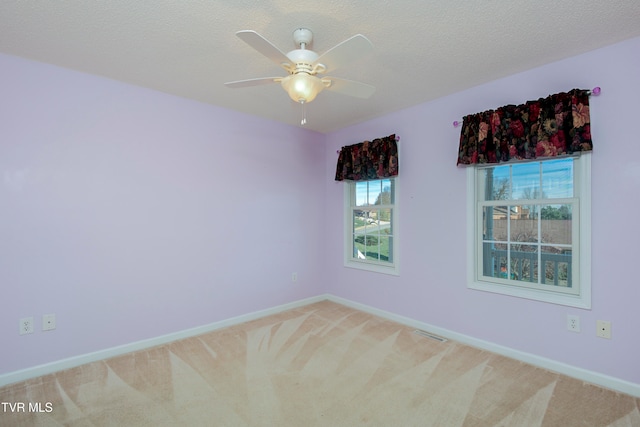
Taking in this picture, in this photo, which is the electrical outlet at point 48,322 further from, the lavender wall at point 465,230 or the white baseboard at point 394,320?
the lavender wall at point 465,230

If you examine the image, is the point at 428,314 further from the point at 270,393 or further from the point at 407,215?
the point at 270,393

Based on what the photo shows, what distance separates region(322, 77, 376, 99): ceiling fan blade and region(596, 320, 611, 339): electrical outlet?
234 centimetres

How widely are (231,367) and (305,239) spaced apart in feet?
6.49

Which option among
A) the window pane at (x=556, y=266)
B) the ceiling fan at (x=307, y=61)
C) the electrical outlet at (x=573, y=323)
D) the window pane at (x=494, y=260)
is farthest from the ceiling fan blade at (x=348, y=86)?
the electrical outlet at (x=573, y=323)

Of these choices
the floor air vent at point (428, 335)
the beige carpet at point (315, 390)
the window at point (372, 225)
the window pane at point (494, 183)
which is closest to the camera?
the beige carpet at point (315, 390)

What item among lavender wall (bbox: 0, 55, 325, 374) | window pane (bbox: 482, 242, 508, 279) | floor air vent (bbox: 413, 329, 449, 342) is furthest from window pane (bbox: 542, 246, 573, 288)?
lavender wall (bbox: 0, 55, 325, 374)

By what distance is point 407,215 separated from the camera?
11.2 feet

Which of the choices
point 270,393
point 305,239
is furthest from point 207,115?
point 270,393

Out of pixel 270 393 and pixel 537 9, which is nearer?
pixel 537 9

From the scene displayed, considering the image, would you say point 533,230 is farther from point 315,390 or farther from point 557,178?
point 315,390

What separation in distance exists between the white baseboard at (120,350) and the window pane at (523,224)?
2682mm

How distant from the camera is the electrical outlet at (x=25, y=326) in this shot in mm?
2295

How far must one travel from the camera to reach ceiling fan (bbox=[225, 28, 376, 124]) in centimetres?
150

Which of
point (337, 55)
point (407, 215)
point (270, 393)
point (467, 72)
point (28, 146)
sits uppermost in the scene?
point (467, 72)
